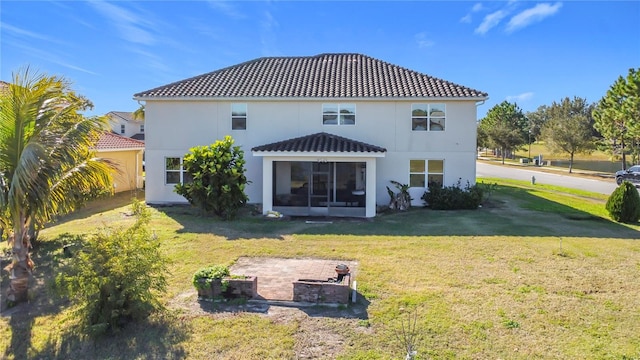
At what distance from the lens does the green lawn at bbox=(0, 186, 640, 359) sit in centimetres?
625

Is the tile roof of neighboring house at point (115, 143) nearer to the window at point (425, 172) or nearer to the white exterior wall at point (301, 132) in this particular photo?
the white exterior wall at point (301, 132)

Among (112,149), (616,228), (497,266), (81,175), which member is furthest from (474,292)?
(112,149)

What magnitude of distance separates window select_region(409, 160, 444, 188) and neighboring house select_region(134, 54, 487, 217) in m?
0.05

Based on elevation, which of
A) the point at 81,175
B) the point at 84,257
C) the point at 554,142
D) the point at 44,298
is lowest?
the point at 44,298

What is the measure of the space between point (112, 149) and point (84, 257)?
63.2ft

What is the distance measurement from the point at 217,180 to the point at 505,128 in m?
62.3

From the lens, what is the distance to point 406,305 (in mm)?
7672

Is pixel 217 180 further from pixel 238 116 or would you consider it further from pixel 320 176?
pixel 320 176

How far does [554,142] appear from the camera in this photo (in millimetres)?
51812

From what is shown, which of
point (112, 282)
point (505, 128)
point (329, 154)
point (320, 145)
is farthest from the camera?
point (505, 128)

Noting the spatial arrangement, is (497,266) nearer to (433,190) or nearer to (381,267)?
(381,267)

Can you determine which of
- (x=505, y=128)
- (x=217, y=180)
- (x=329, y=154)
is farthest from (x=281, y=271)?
(x=505, y=128)

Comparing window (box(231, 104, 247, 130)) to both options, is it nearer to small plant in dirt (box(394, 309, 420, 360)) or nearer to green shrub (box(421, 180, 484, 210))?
green shrub (box(421, 180, 484, 210))

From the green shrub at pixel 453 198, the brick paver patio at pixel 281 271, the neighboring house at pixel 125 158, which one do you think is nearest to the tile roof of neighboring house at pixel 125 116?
the neighboring house at pixel 125 158
